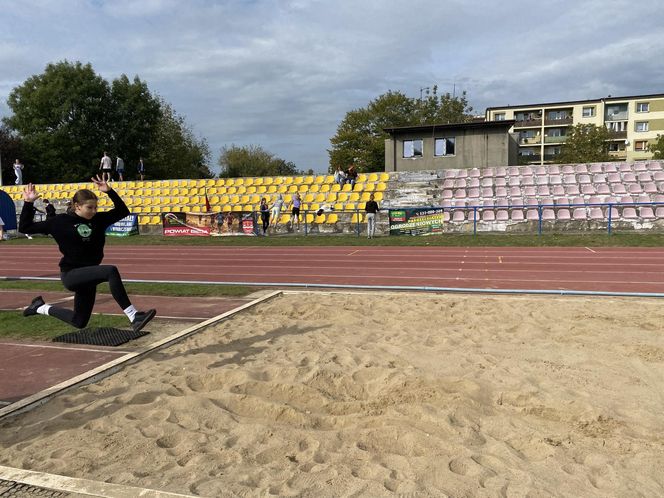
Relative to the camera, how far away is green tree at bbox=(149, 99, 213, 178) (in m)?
48.8

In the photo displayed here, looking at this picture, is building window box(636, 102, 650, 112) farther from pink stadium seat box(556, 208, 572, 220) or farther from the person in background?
the person in background

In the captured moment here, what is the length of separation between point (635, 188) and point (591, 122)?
66.8 metres

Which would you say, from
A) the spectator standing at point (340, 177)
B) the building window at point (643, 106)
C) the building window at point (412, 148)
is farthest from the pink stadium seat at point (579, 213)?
the building window at point (643, 106)

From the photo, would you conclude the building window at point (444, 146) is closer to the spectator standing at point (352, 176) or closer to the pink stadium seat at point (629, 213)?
the spectator standing at point (352, 176)

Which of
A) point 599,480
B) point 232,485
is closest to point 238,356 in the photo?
point 232,485

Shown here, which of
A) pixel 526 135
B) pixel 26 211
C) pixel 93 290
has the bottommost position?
pixel 93 290

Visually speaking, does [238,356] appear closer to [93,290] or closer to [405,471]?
[93,290]

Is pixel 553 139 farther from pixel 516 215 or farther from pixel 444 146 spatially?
pixel 516 215

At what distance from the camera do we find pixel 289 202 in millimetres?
25594

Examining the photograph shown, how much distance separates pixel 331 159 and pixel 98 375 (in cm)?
5709

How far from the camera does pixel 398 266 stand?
1257 centimetres

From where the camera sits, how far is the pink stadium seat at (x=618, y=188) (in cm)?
2155

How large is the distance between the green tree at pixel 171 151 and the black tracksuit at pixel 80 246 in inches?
1825

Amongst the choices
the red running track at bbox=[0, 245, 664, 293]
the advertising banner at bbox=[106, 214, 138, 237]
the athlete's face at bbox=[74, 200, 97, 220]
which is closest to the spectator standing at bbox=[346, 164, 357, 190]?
the red running track at bbox=[0, 245, 664, 293]
